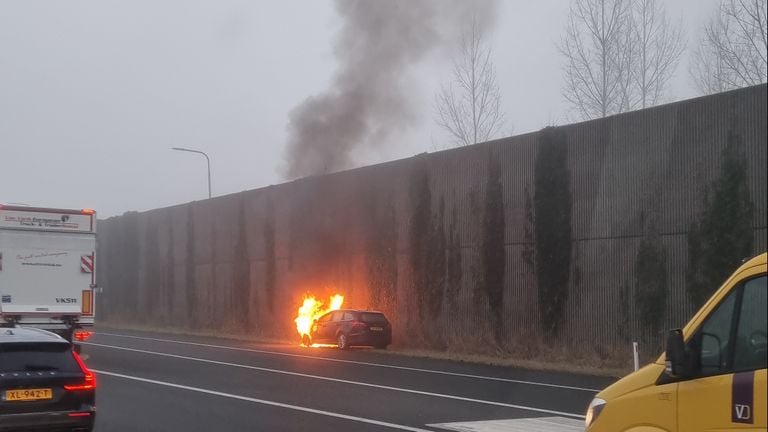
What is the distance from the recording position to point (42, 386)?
9.80 m

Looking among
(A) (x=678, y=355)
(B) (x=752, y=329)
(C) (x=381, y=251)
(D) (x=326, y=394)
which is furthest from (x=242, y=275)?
(B) (x=752, y=329)

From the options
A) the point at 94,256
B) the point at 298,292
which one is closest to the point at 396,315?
the point at 298,292

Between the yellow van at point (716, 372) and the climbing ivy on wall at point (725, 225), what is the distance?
52.5 ft

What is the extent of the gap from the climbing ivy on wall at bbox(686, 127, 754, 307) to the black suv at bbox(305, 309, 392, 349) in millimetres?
11230

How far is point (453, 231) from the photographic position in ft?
100

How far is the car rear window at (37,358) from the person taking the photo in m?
9.84

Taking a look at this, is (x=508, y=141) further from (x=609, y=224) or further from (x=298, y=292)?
(x=298, y=292)

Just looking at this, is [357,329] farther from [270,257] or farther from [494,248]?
[270,257]

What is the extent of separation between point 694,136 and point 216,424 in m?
14.4

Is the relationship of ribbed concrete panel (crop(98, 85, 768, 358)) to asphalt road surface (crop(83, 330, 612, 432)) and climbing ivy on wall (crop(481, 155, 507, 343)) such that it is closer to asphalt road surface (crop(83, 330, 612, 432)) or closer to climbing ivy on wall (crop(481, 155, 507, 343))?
climbing ivy on wall (crop(481, 155, 507, 343))

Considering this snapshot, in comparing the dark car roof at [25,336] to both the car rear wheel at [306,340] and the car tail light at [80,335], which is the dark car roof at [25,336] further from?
the car rear wheel at [306,340]

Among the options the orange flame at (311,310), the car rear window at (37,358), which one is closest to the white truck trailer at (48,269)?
the car rear window at (37,358)

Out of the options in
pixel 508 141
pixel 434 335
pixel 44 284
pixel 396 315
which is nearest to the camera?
pixel 44 284

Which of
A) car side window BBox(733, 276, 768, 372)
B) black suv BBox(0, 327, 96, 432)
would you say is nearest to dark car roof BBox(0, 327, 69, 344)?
black suv BBox(0, 327, 96, 432)
